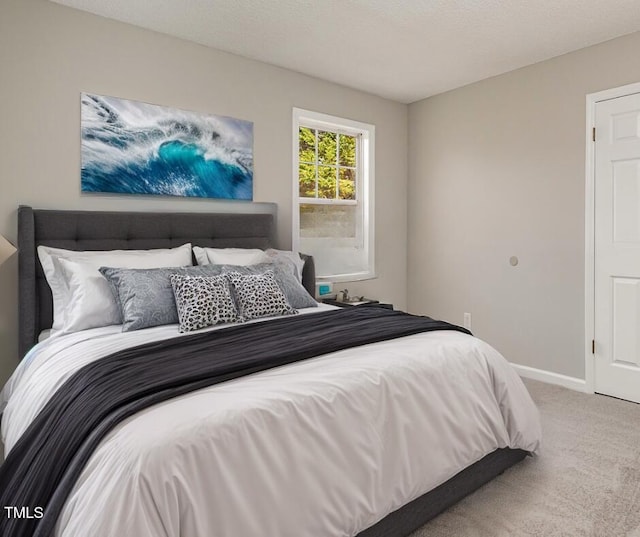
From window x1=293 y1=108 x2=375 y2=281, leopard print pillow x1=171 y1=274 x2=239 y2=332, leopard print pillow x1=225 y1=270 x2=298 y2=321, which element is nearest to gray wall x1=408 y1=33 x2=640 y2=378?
window x1=293 y1=108 x2=375 y2=281

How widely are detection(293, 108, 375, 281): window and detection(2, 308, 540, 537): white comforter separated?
2045mm

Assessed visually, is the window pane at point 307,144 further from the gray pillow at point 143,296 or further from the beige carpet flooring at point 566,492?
the beige carpet flooring at point 566,492

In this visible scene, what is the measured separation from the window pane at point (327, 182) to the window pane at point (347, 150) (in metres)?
0.16

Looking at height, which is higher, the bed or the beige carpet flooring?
the bed

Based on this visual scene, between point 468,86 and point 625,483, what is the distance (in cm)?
333

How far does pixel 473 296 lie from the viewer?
4.24 meters

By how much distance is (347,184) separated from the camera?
440 cm

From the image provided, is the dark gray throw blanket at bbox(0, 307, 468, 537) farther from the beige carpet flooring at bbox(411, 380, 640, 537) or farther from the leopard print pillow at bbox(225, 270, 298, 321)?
the beige carpet flooring at bbox(411, 380, 640, 537)

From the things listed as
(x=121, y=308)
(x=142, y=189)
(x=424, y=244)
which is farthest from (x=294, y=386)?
(x=424, y=244)

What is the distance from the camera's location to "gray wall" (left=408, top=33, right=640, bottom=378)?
3494 mm

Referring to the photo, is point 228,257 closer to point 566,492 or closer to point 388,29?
point 388,29

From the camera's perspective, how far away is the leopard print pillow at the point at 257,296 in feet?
8.39

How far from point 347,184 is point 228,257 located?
5.77 ft

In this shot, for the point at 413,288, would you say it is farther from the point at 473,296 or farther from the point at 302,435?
the point at 302,435
